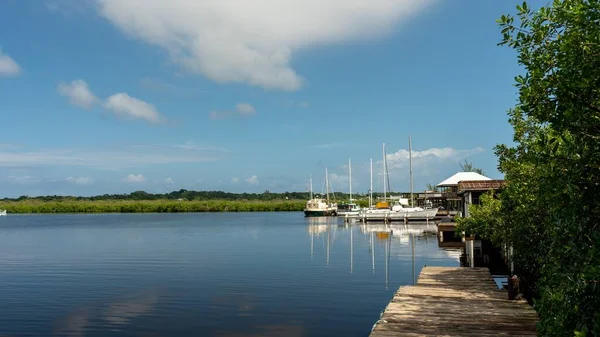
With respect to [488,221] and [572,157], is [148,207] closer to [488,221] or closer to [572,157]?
[488,221]

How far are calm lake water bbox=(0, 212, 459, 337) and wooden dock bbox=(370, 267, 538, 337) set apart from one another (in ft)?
9.16

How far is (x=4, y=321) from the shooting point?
1920 centimetres

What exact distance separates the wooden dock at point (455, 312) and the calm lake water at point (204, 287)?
2792 millimetres

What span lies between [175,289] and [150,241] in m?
29.5

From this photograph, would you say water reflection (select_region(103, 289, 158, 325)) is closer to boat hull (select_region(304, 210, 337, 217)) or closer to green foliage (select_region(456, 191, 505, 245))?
green foliage (select_region(456, 191, 505, 245))

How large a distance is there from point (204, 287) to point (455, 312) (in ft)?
49.6

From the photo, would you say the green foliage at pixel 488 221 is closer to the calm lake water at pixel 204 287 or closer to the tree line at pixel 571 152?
the calm lake water at pixel 204 287

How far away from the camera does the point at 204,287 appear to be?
25828 mm

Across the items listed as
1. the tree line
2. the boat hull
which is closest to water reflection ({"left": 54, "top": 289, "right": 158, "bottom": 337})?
the tree line

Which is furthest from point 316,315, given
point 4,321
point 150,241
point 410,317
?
point 150,241

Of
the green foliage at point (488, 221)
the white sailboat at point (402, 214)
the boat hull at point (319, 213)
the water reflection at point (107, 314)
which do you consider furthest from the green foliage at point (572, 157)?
the boat hull at point (319, 213)

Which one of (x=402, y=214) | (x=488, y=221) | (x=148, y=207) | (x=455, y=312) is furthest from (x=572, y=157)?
(x=148, y=207)

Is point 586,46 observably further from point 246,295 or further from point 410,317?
point 246,295

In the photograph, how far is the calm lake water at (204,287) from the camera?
18281 mm
